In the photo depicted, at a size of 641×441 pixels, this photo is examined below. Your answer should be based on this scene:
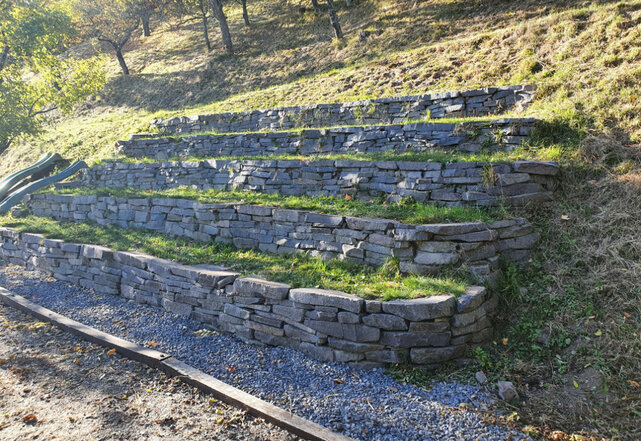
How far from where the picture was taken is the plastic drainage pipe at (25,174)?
39.1 ft

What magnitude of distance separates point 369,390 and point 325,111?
24.0ft

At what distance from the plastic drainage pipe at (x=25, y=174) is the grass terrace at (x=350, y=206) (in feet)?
18.1

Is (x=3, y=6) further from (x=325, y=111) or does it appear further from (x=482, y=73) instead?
(x=482, y=73)

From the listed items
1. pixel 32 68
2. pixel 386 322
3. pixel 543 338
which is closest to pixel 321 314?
pixel 386 322

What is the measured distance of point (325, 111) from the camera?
1002 cm

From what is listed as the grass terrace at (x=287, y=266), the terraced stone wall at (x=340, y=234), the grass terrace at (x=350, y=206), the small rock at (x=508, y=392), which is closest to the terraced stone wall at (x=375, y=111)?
the grass terrace at (x=350, y=206)

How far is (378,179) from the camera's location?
6.56 m

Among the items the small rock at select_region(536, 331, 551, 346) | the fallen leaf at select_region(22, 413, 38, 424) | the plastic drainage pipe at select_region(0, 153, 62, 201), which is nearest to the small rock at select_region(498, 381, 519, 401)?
the small rock at select_region(536, 331, 551, 346)

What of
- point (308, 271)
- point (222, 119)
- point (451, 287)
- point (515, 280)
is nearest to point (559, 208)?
point (515, 280)

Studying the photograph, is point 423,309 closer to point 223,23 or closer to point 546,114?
point 546,114

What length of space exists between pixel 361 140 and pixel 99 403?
591 centimetres

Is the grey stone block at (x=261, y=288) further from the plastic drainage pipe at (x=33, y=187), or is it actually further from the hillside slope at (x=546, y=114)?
the plastic drainage pipe at (x=33, y=187)

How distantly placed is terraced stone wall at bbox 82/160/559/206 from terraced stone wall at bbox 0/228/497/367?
1.66 meters

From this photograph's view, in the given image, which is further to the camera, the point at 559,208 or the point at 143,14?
the point at 143,14
